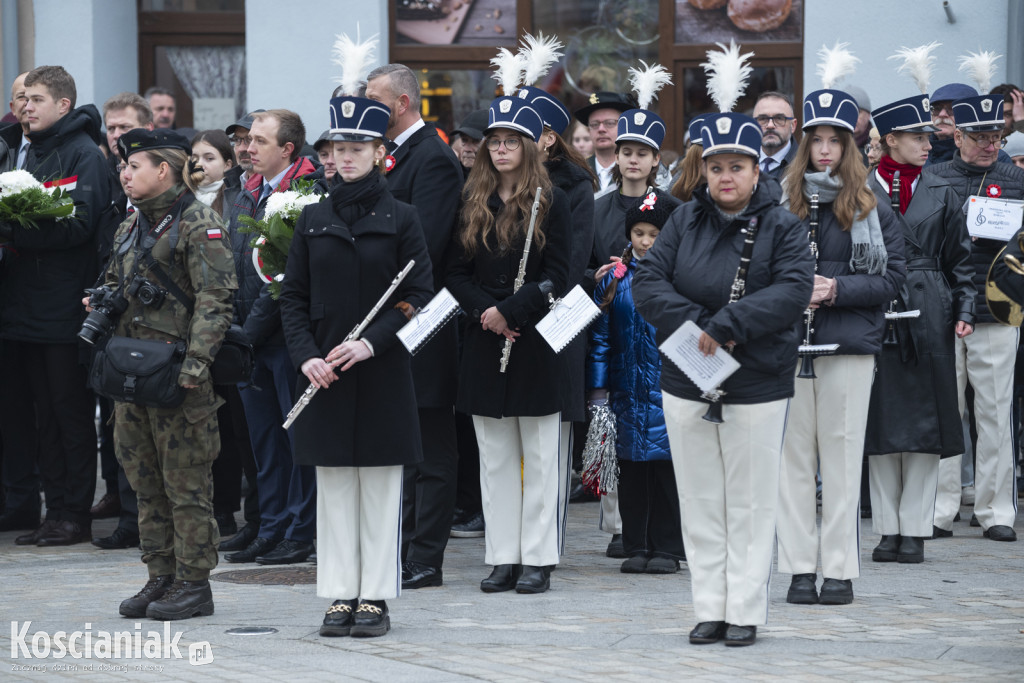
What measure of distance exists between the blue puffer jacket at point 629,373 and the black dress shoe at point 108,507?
11.3 feet

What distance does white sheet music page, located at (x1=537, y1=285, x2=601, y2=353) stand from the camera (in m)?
6.91

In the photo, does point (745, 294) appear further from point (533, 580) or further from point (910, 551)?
point (910, 551)

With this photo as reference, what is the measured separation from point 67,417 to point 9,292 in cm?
79

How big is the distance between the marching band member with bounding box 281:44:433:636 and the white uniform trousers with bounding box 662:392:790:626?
3.76ft

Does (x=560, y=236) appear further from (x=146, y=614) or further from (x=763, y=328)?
(x=146, y=614)

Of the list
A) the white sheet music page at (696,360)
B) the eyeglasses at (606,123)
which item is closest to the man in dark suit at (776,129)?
the eyeglasses at (606,123)

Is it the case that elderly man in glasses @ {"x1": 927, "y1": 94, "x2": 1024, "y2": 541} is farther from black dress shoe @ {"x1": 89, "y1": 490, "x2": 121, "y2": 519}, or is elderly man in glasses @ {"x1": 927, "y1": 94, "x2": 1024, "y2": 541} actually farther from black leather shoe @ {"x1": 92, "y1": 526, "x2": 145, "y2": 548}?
black dress shoe @ {"x1": 89, "y1": 490, "x2": 121, "y2": 519}

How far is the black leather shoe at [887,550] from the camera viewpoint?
788 centimetres

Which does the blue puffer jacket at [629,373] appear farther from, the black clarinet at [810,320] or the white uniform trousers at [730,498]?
the white uniform trousers at [730,498]

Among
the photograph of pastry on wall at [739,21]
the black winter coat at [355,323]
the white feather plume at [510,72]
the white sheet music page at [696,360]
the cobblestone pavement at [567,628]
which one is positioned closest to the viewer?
the cobblestone pavement at [567,628]

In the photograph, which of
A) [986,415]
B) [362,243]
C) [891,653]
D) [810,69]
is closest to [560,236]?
[362,243]

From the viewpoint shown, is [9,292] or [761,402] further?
[9,292]

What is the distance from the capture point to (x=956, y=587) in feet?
23.6

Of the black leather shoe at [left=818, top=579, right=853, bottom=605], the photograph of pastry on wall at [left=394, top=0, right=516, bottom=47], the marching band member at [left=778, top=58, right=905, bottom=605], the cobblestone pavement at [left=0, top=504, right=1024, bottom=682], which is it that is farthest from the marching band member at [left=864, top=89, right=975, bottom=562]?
the photograph of pastry on wall at [left=394, top=0, right=516, bottom=47]
